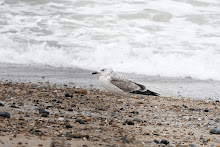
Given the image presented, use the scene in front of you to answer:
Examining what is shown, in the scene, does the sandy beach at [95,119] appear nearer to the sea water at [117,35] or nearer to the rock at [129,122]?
the rock at [129,122]

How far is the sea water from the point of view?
13.1 m

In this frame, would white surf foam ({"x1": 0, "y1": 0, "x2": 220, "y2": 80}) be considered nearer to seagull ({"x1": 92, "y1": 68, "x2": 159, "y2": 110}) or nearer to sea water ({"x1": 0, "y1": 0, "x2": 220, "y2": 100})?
sea water ({"x1": 0, "y1": 0, "x2": 220, "y2": 100})

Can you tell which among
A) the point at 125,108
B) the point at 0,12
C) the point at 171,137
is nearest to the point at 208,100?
the point at 125,108

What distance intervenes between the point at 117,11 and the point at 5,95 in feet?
41.1

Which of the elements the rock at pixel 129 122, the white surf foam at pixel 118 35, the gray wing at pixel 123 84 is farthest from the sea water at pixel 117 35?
the rock at pixel 129 122

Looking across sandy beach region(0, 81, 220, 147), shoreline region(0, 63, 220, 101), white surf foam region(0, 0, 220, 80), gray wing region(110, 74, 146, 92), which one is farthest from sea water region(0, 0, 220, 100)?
gray wing region(110, 74, 146, 92)

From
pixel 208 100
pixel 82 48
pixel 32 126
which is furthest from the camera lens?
pixel 82 48

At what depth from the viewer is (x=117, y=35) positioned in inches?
643

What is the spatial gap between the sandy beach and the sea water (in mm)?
3877

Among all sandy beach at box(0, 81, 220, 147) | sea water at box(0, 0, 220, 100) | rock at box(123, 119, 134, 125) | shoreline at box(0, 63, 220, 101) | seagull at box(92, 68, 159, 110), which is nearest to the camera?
sandy beach at box(0, 81, 220, 147)

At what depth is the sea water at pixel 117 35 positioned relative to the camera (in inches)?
514

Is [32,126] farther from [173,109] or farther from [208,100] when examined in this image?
[208,100]

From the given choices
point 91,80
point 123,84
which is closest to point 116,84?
Result: point 123,84

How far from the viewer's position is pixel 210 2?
819 inches
